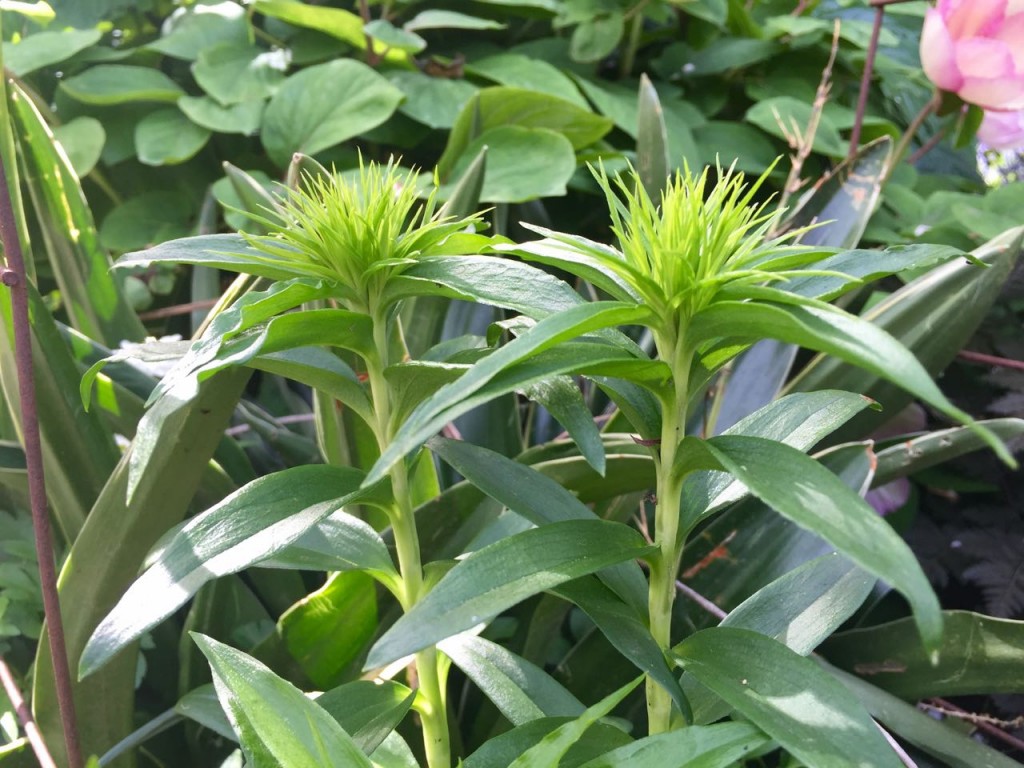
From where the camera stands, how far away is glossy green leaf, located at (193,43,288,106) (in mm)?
950

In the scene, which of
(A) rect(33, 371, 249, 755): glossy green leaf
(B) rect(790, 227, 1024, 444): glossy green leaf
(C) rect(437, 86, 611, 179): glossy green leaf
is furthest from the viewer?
(C) rect(437, 86, 611, 179): glossy green leaf

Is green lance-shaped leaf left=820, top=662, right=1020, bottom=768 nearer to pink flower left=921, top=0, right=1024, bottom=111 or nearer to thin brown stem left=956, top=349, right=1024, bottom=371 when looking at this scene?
thin brown stem left=956, top=349, right=1024, bottom=371

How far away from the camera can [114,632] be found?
29cm

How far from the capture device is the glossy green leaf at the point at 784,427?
32 cm

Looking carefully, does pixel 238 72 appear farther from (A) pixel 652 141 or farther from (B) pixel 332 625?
(B) pixel 332 625

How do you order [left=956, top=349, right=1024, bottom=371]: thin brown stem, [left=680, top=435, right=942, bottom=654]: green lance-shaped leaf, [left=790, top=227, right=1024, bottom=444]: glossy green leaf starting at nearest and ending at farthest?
[left=680, top=435, right=942, bottom=654]: green lance-shaped leaf < [left=790, top=227, right=1024, bottom=444]: glossy green leaf < [left=956, top=349, right=1024, bottom=371]: thin brown stem

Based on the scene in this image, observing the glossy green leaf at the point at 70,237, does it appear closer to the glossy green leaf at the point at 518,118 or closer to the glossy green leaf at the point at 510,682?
the glossy green leaf at the point at 518,118

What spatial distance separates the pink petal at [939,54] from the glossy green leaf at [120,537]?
607 millimetres

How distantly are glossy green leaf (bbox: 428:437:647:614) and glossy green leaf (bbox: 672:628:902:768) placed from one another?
0.04 m

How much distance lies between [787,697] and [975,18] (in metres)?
0.62

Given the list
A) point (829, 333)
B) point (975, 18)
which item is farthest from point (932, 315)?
point (829, 333)

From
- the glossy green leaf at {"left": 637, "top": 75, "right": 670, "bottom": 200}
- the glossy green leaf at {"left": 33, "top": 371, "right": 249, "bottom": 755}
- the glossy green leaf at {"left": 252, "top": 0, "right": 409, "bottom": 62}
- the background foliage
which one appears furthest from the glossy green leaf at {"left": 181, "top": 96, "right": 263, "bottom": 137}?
the glossy green leaf at {"left": 33, "top": 371, "right": 249, "bottom": 755}

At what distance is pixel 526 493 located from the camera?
0.34m

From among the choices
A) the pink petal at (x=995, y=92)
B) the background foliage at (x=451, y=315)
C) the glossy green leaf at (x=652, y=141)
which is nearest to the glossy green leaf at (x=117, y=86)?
the background foliage at (x=451, y=315)
